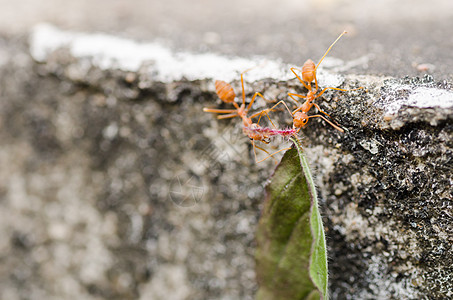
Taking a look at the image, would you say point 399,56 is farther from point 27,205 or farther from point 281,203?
point 27,205

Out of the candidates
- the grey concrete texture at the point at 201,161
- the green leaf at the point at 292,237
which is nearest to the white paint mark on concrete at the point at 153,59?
the grey concrete texture at the point at 201,161

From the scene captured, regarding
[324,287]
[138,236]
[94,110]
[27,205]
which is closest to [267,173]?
[324,287]

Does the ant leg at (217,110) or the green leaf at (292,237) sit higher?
the ant leg at (217,110)

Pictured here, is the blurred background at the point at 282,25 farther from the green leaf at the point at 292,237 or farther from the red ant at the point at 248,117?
the green leaf at the point at 292,237

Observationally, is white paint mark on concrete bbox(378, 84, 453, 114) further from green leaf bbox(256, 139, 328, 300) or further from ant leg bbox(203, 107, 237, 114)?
ant leg bbox(203, 107, 237, 114)

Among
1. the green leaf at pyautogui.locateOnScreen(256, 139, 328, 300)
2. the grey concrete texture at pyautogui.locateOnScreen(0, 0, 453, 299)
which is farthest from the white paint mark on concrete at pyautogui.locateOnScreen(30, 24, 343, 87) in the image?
the green leaf at pyautogui.locateOnScreen(256, 139, 328, 300)

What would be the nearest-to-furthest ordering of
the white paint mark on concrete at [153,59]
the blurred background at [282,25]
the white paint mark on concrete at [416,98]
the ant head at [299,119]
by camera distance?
1. the white paint mark on concrete at [416,98]
2. the ant head at [299,119]
3. the white paint mark on concrete at [153,59]
4. the blurred background at [282,25]

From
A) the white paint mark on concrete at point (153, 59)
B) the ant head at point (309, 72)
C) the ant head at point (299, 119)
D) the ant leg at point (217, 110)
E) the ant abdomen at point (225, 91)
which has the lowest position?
the ant leg at point (217, 110)
